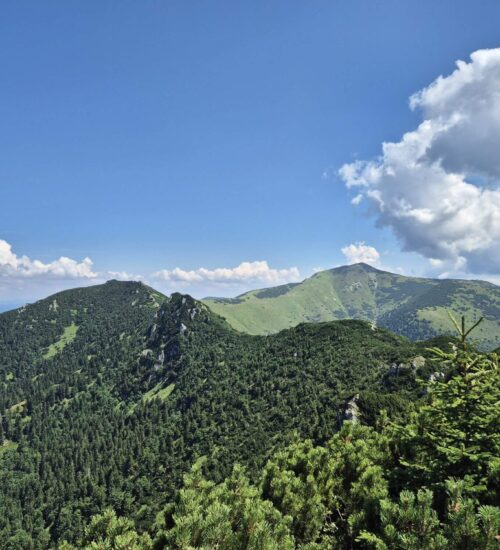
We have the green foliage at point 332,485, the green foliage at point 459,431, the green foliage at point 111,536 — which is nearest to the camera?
the green foliage at point 111,536

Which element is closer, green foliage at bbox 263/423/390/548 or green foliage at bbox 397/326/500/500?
green foliage at bbox 397/326/500/500

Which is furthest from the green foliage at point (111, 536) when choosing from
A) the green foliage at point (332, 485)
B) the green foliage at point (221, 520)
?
the green foliage at point (332, 485)

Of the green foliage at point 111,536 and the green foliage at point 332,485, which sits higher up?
the green foliage at point 111,536

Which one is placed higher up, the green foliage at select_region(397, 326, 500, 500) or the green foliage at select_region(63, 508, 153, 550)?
the green foliage at select_region(397, 326, 500, 500)

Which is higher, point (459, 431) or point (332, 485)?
point (459, 431)

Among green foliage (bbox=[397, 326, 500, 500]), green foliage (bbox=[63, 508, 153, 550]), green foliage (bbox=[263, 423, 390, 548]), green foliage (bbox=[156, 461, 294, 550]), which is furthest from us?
green foliage (bbox=[263, 423, 390, 548])

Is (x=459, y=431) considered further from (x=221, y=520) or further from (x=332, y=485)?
(x=221, y=520)

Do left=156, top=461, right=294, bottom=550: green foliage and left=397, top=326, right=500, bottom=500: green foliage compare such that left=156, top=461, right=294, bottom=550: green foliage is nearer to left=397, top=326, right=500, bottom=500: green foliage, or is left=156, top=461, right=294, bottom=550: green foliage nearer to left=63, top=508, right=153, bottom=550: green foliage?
left=63, top=508, right=153, bottom=550: green foliage

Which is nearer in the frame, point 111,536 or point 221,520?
point 221,520

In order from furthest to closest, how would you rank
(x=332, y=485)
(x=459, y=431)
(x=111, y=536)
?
(x=332, y=485)
(x=459, y=431)
(x=111, y=536)

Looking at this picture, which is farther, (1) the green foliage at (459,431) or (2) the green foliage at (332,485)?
(2) the green foliage at (332,485)

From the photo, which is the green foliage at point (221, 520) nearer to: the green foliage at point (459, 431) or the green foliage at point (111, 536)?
the green foliage at point (111, 536)

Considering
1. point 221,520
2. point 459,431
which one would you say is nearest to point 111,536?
point 221,520

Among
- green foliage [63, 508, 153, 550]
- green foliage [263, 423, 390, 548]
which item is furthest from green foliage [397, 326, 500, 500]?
green foliage [63, 508, 153, 550]
